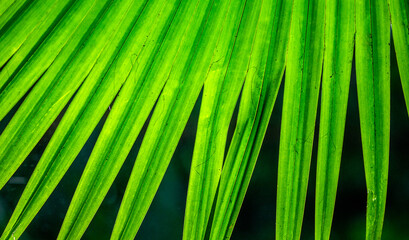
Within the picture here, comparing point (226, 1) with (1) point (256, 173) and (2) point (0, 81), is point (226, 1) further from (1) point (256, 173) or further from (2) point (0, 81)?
(1) point (256, 173)

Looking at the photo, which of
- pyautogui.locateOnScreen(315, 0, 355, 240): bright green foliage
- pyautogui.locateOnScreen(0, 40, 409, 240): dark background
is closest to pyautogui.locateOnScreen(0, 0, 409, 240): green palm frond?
pyautogui.locateOnScreen(315, 0, 355, 240): bright green foliage

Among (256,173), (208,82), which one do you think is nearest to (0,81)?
(208,82)

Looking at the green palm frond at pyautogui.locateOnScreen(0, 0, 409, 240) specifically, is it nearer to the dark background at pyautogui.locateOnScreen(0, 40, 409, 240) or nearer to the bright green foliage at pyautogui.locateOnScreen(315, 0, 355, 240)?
the bright green foliage at pyautogui.locateOnScreen(315, 0, 355, 240)

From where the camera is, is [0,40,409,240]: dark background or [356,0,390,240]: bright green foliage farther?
[0,40,409,240]: dark background

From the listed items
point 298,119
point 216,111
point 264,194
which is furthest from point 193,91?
point 264,194

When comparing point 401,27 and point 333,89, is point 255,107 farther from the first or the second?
point 401,27

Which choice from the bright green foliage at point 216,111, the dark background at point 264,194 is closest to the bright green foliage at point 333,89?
the bright green foliage at point 216,111

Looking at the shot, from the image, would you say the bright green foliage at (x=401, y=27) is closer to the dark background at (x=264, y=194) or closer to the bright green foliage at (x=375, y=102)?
the bright green foliage at (x=375, y=102)
